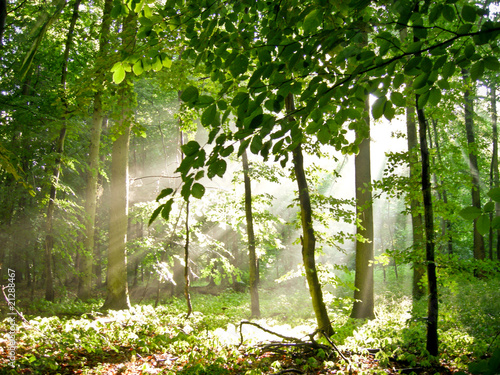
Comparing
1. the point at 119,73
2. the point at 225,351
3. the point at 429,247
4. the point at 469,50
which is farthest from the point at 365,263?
the point at 119,73

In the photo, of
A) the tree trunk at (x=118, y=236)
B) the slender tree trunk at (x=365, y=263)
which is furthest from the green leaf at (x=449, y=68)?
the tree trunk at (x=118, y=236)

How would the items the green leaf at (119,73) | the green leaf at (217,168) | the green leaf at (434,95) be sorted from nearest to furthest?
the green leaf at (217,168) → the green leaf at (434,95) → the green leaf at (119,73)

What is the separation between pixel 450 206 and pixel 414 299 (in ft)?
24.8

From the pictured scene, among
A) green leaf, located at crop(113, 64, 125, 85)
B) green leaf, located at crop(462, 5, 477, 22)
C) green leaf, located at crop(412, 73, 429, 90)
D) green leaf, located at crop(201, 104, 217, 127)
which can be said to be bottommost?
green leaf, located at crop(201, 104, 217, 127)

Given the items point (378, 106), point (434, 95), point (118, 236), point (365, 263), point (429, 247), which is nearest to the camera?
point (378, 106)

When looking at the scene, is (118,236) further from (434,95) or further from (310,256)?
(434,95)

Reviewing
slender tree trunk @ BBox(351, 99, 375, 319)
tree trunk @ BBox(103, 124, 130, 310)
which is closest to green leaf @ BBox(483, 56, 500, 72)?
slender tree trunk @ BBox(351, 99, 375, 319)

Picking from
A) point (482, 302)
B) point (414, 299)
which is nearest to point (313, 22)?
point (482, 302)

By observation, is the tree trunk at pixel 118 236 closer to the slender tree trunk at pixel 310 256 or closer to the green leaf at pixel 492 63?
the slender tree trunk at pixel 310 256

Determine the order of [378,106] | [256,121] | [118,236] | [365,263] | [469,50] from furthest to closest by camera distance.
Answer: [118,236] < [365,263] < [378,106] < [469,50] < [256,121]

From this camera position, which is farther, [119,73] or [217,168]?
[119,73]

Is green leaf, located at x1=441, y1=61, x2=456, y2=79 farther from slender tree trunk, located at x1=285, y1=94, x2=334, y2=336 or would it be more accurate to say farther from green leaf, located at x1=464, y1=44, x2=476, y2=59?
slender tree trunk, located at x1=285, y1=94, x2=334, y2=336

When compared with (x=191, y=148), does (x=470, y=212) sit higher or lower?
lower

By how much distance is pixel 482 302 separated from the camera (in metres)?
8.40
